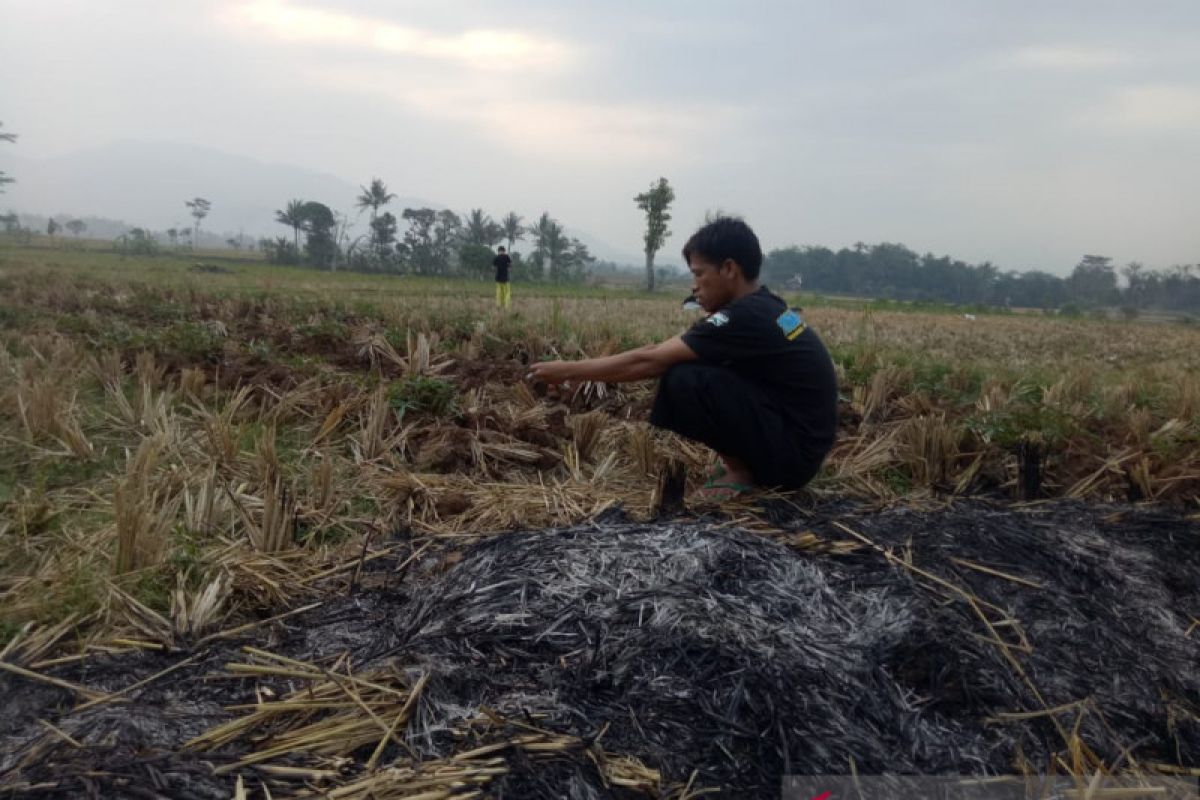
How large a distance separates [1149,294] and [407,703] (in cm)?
5540

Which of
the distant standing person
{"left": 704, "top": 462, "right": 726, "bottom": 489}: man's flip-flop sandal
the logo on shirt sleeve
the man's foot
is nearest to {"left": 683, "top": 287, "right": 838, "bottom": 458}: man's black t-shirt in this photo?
the logo on shirt sleeve

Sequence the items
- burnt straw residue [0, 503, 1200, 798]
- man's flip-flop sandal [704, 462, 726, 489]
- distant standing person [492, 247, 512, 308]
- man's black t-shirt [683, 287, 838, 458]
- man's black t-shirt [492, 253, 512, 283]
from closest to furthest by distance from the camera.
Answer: burnt straw residue [0, 503, 1200, 798]
man's black t-shirt [683, 287, 838, 458]
man's flip-flop sandal [704, 462, 726, 489]
distant standing person [492, 247, 512, 308]
man's black t-shirt [492, 253, 512, 283]

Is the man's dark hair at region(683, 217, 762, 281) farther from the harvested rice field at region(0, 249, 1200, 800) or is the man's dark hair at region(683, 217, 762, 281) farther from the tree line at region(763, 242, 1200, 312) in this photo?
the tree line at region(763, 242, 1200, 312)

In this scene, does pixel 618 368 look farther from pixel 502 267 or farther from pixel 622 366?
pixel 502 267

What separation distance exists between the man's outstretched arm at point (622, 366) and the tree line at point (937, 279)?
5114 cm

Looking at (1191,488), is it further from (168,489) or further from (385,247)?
(385,247)

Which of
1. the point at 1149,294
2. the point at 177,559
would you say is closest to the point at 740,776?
the point at 177,559

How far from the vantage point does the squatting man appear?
345cm

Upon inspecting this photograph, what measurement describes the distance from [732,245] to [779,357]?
53 centimetres

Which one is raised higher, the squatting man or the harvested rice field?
the squatting man

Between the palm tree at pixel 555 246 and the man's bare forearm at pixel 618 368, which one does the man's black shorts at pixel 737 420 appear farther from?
the palm tree at pixel 555 246

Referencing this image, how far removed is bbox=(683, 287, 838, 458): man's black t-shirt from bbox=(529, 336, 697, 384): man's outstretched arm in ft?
0.25

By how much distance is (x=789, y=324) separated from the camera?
11.3 ft

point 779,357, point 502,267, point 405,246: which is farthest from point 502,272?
point 405,246
